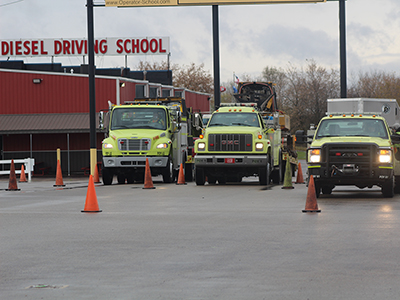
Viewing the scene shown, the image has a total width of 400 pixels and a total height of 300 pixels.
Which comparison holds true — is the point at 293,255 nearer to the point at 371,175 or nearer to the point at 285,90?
the point at 371,175

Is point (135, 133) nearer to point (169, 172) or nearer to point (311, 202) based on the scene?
point (169, 172)

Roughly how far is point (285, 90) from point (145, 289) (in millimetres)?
93338

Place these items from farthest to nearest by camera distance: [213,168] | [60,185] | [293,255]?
[60,185]
[213,168]
[293,255]

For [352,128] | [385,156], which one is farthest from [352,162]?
[352,128]

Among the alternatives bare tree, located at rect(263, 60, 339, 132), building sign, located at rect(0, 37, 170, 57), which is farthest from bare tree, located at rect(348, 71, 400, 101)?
building sign, located at rect(0, 37, 170, 57)

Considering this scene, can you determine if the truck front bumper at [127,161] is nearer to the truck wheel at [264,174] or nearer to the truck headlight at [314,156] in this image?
the truck wheel at [264,174]

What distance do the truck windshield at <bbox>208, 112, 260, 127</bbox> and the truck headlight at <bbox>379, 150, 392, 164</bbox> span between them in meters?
7.80

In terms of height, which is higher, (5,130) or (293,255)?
(5,130)

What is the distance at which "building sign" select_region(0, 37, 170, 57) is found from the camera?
193 ft

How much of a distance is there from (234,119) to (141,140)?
3444 millimetres

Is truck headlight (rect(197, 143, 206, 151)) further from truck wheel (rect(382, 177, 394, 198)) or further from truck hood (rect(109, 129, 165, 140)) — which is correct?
truck wheel (rect(382, 177, 394, 198))

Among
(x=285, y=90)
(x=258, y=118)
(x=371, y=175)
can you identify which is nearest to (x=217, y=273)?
(x=371, y=175)

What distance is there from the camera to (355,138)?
18.0 metres

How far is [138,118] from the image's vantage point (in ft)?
87.1
